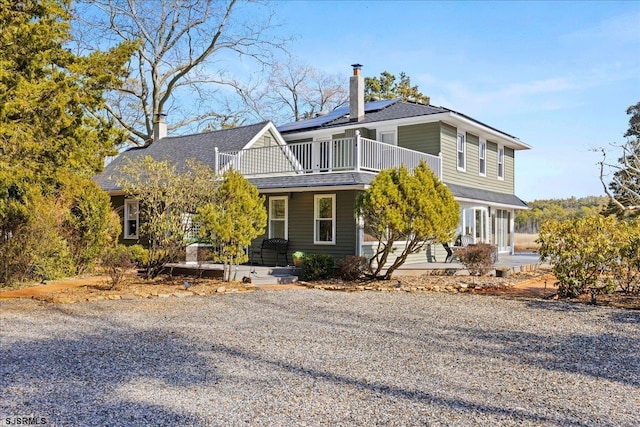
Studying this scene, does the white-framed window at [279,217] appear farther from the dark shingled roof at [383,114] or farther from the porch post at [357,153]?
the dark shingled roof at [383,114]

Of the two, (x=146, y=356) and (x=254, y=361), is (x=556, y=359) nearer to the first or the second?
(x=254, y=361)

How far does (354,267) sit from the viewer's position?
42.9ft

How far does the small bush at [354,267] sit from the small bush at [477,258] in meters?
2.81

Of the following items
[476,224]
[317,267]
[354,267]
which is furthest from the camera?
[476,224]

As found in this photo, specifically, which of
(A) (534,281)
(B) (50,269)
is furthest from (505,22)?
(B) (50,269)

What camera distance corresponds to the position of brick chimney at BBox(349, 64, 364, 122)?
762 inches

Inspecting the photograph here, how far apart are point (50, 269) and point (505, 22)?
14.3m

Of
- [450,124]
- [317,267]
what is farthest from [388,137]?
[317,267]

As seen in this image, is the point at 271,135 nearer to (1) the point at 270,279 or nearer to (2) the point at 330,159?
(2) the point at 330,159

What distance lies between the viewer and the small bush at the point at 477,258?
13.7 meters

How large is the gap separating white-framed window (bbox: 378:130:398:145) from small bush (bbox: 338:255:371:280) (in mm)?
6753

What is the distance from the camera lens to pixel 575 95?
19.1m

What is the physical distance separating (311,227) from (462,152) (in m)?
7.28

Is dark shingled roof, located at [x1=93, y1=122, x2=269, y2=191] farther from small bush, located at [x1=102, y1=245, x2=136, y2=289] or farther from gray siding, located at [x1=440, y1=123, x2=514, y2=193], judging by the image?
gray siding, located at [x1=440, y1=123, x2=514, y2=193]
